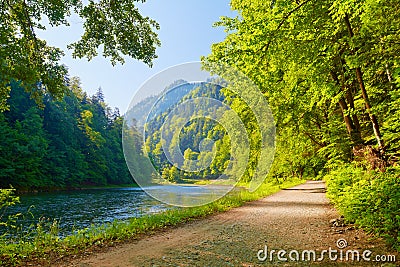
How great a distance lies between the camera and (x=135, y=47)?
23.9ft

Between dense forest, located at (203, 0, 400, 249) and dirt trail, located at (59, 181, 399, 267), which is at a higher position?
dense forest, located at (203, 0, 400, 249)

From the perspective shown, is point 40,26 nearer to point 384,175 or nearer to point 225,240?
point 225,240

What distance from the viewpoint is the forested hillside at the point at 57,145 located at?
38.0m

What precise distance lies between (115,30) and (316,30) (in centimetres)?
554

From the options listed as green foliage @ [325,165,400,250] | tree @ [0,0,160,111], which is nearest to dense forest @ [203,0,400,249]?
green foliage @ [325,165,400,250]

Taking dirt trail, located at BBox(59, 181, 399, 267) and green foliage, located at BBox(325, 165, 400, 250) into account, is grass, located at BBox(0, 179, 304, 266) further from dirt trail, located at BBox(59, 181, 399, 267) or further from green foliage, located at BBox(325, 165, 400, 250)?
green foliage, located at BBox(325, 165, 400, 250)

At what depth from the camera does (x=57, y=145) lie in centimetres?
5291

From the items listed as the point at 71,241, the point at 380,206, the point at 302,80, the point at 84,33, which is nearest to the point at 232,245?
the point at 380,206

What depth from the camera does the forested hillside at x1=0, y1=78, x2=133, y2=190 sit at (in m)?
38.0

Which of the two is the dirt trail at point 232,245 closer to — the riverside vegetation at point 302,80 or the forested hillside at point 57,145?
the riverside vegetation at point 302,80

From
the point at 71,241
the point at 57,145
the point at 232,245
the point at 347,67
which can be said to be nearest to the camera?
the point at 232,245

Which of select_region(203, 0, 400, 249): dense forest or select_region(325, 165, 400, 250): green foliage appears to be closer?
select_region(325, 165, 400, 250): green foliage

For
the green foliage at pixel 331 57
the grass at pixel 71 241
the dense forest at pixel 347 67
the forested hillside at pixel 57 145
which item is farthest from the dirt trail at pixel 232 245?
the forested hillside at pixel 57 145

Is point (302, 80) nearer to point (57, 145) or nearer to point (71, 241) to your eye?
point (71, 241)
